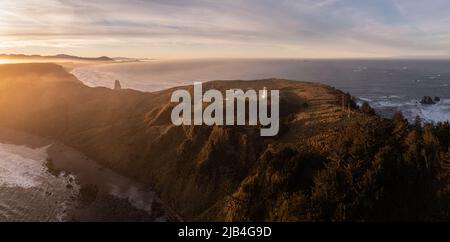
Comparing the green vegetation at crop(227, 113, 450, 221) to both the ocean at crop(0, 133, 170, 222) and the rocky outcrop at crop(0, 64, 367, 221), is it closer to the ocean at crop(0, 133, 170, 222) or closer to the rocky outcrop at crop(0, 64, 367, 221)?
the rocky outcrop at crop(0, 64, 367, 221)

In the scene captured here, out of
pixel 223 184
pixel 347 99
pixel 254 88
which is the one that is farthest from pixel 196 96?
pixel 223 184

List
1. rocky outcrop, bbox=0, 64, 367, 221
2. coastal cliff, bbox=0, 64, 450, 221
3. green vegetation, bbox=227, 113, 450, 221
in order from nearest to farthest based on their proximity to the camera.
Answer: green vegetation, bbox=227, 113, 450, 221
coastal cliff, bbox=0, 64, 450, 221
rocky outcrop, bbox=0, 64, 367, 221

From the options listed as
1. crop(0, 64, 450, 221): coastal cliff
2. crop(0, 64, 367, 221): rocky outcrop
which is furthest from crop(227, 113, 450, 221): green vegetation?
crop(0, 64, 367, 221): rocky outcrop

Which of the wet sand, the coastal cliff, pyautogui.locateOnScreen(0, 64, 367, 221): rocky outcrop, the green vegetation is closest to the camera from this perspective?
the green vegetation

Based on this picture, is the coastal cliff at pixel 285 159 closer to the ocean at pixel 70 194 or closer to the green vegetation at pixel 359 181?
the green vegetation at pixel 359 181

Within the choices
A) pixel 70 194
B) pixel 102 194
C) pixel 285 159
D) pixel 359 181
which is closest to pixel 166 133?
pixel 102 194

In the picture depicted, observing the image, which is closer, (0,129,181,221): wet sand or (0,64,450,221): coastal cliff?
(0,64,450,221): coastal cliff

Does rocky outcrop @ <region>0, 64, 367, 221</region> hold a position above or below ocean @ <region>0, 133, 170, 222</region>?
above
